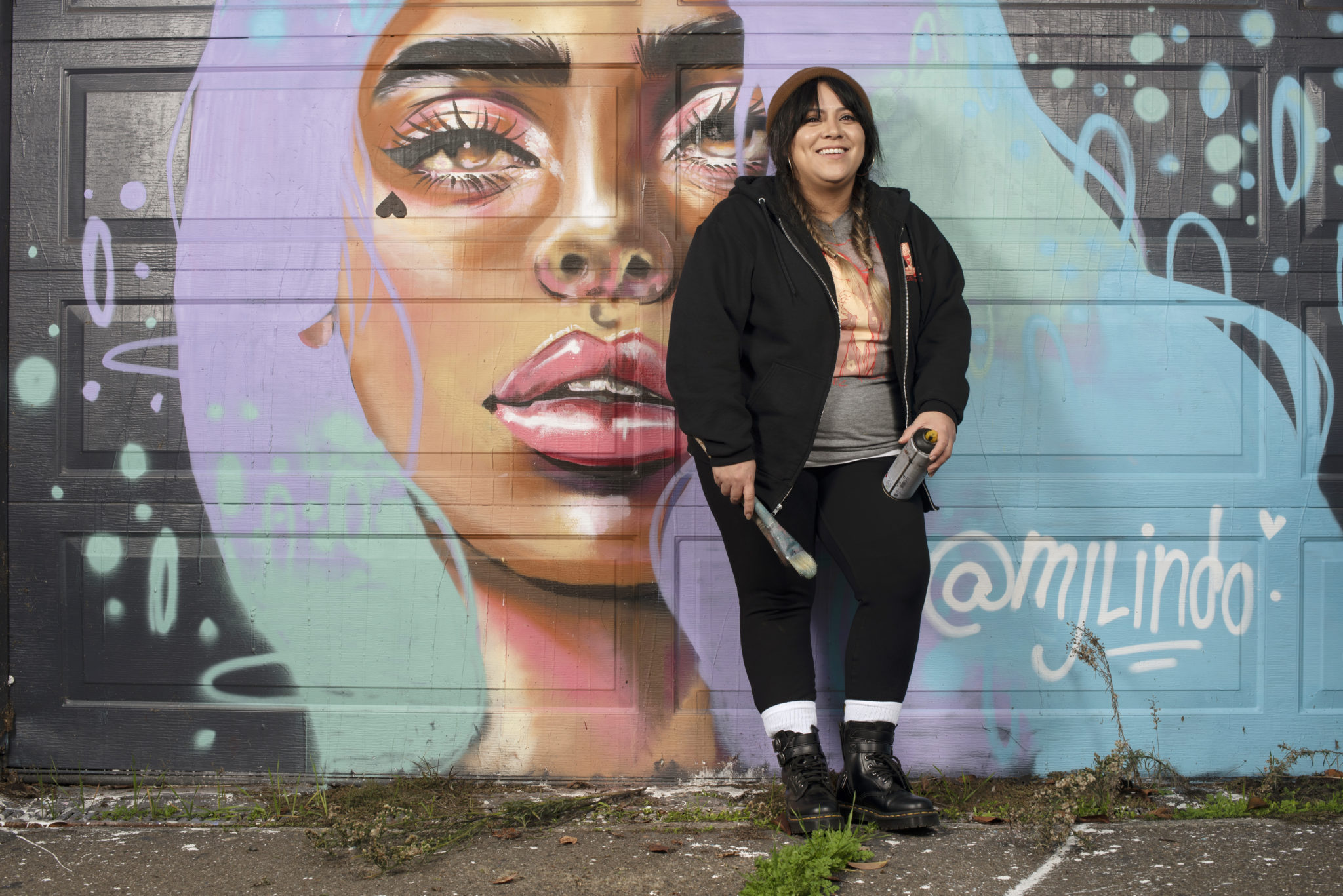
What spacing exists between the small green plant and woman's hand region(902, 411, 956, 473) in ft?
2.77

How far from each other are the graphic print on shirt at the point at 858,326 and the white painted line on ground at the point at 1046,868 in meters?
1.26

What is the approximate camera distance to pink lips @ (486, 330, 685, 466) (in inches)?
114

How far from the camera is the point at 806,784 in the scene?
2348mm

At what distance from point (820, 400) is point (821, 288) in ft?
0.96

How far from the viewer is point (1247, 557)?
289 cm

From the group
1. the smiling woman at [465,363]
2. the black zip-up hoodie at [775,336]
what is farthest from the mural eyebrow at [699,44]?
the black zip-up hoodie at [775,336]

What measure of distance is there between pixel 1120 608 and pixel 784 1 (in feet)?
6.99

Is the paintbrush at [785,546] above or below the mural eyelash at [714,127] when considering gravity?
below

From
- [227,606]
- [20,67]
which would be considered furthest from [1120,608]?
[20,67]

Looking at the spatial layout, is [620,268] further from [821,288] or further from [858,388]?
[858,388]

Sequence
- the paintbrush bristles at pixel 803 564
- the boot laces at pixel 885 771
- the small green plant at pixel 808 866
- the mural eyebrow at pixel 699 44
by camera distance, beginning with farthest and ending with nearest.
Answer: the mural eyebrow at pixel 699 44
the boot laces at pixel 885 771
the paintbrush bristles at pixel 803 564
the small green plant at pixel 808 866

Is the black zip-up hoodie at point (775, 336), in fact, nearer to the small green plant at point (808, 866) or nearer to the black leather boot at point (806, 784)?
the black leather boot at point (806, 784)

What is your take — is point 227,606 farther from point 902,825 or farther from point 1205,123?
point 1205,123

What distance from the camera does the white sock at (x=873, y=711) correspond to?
2379 mm
